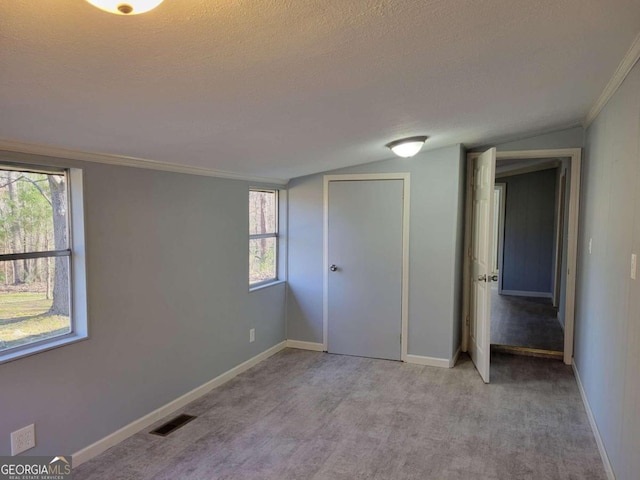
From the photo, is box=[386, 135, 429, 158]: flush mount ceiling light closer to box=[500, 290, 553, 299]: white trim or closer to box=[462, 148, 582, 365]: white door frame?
box=[462, 148, 582, 365]: white door frame

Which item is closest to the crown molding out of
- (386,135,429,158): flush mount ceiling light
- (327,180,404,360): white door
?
(327,180,404,360): white door

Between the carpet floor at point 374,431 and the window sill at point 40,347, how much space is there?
0.71 metres

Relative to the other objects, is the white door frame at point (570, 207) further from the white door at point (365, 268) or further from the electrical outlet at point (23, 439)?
the electrical outlet at point (23, 439)

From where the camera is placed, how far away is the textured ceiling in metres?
1.31

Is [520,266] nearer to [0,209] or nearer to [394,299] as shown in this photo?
[394,299]

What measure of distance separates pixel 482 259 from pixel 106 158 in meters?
3.11

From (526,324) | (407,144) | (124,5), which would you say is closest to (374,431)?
(407,144)

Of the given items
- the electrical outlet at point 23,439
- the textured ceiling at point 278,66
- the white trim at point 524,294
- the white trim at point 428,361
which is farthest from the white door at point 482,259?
the white trim at point 524,294

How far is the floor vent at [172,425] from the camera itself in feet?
9.55

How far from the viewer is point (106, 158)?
8.55 feet

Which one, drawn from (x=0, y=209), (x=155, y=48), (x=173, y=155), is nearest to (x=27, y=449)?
(x=0, y=209)

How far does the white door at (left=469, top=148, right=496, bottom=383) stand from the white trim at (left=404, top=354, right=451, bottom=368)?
11.1 inches

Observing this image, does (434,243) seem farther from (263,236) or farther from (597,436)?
(597,436)

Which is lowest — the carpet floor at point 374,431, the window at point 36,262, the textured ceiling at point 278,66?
the carpet floor at point 374,431
